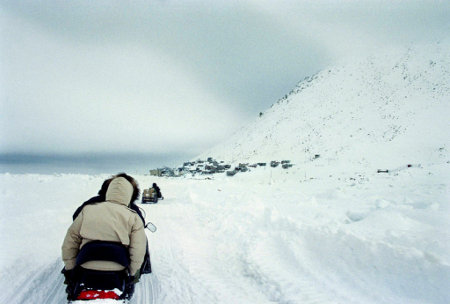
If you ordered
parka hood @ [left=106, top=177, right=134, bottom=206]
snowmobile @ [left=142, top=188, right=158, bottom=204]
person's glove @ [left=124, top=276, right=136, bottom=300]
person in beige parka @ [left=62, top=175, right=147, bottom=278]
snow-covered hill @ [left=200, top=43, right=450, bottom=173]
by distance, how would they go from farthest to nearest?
1. snow-covered hill @ [left=200, top=43, right=450, bottom=173]
2. snowmobile @ [left=142, top=188, right=158, bottom=204]
3. parka hood @ [left=106, top=177, right=134, bottom=206]
4. person's glove @ [left=124, top=276, right=136, bottom=300]
5. person in beige parka @ [left=62, top=175, right=147, bottom=278]

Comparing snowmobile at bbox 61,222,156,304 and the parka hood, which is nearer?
snowmobile at bbox 61,222,156,304

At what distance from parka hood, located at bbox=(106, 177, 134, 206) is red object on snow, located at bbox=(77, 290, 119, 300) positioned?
1030 mm

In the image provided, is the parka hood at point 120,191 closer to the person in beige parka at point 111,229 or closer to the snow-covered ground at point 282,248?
the person in beige parka at point 111,229

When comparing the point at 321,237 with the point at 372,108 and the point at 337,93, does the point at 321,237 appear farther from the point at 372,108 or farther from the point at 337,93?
the point at 337,93

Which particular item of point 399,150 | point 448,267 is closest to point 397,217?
point 448,267

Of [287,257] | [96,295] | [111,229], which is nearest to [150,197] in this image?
[287,257]

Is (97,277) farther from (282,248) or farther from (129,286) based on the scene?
(282,248)

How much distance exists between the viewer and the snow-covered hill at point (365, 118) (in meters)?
30.7

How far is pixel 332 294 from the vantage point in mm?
4664

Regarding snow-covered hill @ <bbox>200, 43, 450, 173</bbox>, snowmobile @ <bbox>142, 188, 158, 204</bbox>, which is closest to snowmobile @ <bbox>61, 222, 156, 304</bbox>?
snowmobile @ <bbox>142, 188, 158, 204</bbox>

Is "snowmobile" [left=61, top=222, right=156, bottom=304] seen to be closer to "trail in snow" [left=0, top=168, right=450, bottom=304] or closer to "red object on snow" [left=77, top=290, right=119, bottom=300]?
"red object on snow" [left=77, top=290, right=119, bottom=300]

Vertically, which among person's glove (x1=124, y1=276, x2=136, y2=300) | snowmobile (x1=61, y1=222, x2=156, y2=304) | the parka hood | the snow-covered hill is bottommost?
person's glove (x1=124, y1=276, x2=136, y2=300)

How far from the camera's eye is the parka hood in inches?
134

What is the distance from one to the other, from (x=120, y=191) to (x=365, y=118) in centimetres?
5121
